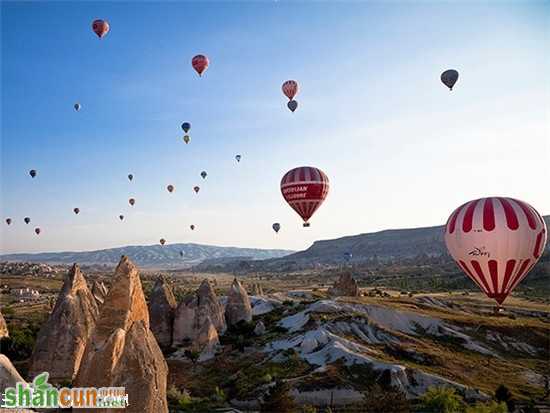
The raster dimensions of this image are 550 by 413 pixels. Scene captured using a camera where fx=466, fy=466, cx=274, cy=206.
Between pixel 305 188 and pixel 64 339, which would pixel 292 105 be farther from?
pixel 64 339

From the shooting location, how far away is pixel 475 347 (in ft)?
117

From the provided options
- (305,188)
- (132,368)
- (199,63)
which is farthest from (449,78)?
(132,368)

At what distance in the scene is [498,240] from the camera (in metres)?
22.6

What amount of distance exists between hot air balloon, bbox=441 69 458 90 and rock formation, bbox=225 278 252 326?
22432 mm

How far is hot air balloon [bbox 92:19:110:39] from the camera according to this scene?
37.6 meters

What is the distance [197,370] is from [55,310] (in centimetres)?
1005

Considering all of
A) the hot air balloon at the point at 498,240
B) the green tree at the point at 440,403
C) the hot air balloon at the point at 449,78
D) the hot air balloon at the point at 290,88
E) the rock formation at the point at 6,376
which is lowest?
the green tree at the point at 440,403

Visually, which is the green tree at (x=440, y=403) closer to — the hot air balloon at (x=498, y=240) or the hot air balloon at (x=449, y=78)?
the hot air balloon at (x=498, y=240)

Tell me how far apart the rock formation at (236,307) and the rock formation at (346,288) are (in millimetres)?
13383

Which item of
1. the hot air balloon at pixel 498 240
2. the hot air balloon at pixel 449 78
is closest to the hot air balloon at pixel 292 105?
the hot air balloon at pixel 449 78

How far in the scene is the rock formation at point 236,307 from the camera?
39250mm

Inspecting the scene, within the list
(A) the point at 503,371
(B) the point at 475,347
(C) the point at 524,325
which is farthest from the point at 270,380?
(C) the point at 524,325

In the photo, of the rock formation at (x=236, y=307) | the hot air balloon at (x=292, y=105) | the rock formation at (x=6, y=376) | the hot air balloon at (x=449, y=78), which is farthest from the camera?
the hot air balloon at (x=292, y=105)

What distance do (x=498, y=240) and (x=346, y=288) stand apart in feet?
92.4
